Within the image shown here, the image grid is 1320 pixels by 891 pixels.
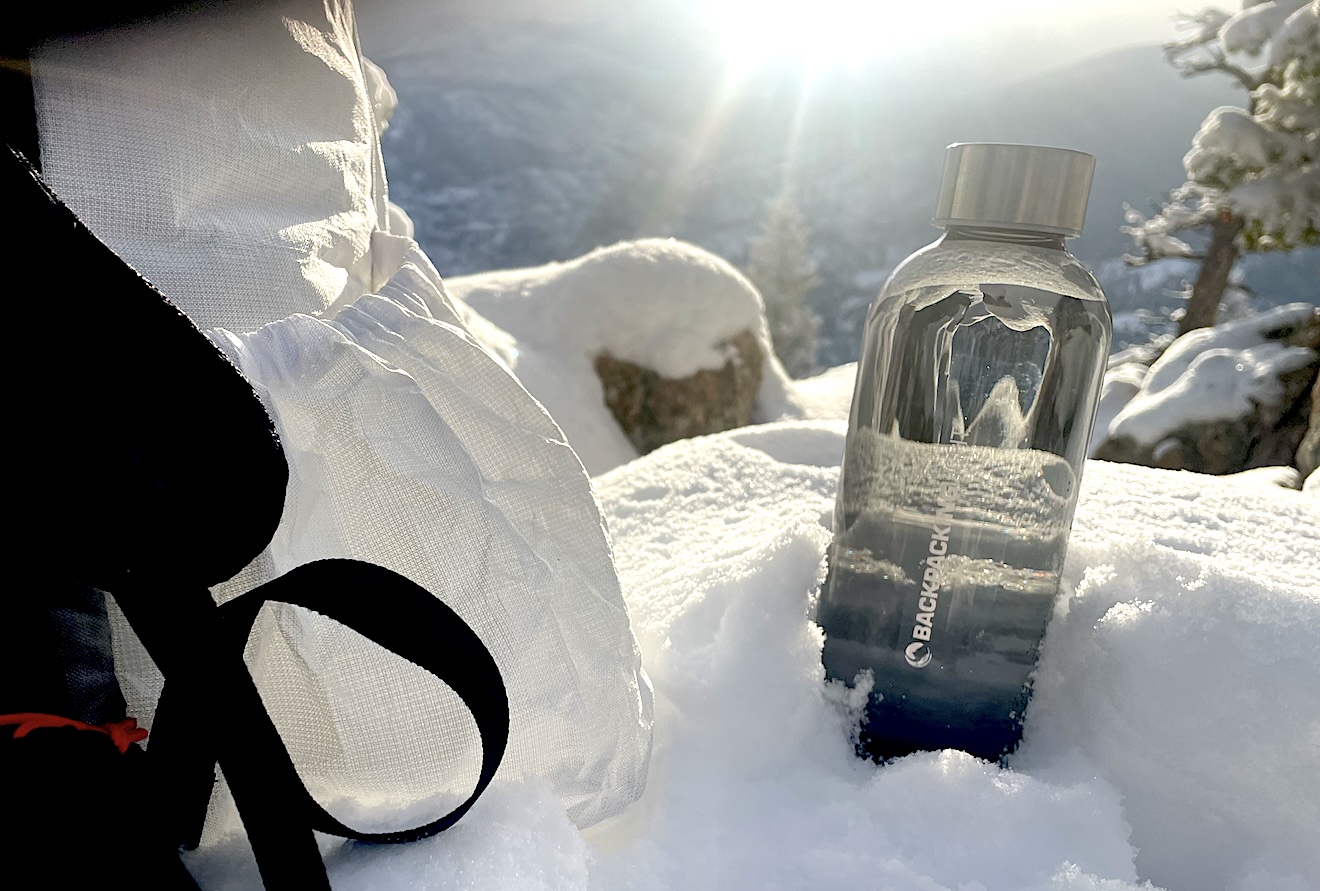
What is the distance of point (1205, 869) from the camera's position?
0.60 metres

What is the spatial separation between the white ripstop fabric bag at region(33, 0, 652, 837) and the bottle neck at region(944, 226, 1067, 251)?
0.37 meters

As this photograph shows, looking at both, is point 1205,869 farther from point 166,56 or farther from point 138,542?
point 166,56

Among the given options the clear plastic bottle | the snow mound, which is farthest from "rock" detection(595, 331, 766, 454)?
the clear plastic bottle

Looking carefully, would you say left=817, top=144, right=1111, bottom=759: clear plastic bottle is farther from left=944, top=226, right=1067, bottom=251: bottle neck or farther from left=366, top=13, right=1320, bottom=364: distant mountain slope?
left=366, top=13, right=1320, bottom=364: distant mountain slope

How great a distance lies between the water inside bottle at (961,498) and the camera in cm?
62

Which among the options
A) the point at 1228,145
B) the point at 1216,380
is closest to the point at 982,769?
the point at 1216,380

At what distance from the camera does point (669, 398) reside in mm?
3748

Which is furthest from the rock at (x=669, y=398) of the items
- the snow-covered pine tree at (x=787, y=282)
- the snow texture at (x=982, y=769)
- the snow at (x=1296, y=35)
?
the snow-covered pine tree at (x=787, y=282)

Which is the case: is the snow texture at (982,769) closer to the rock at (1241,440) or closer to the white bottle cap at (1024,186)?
the white bottle cap at (1024,186)

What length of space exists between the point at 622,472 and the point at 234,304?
791 millimetres

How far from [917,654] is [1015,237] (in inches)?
13.8

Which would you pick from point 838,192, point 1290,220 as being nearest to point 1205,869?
point 1290,220

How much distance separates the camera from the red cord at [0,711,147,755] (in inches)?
15.2

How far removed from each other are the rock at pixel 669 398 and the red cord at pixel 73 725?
3.23 meters
